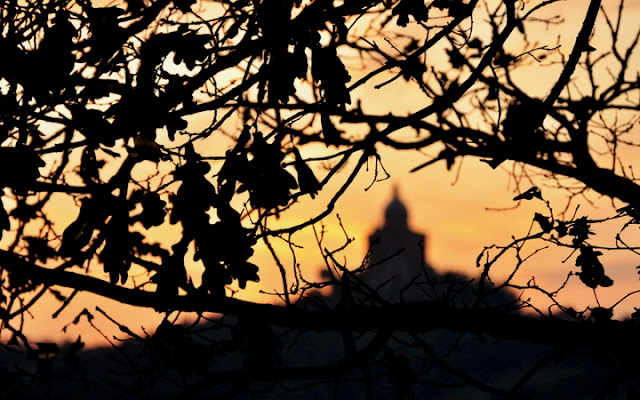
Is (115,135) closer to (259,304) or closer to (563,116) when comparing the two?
(259,304)

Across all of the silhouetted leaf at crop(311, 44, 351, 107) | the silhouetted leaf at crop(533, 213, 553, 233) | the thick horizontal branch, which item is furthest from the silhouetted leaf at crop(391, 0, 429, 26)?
the silhouetted leaf at crop(533, 213, 553, 233)

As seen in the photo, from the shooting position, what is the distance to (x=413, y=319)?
3.88 meters

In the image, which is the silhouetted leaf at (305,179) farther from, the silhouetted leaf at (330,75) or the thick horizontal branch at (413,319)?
the thick horizontal branch at (413,319)

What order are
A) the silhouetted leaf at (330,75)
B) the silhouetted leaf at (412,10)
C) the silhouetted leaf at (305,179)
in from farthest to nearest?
the silhouetted leaf at (412,10), the silhouetted leaf at (305,179), the silhouetted leaf at (330,75)

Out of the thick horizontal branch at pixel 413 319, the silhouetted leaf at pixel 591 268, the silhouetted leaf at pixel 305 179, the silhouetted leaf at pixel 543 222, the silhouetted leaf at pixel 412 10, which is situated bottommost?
the thick horizontal branch at pixel 413 319

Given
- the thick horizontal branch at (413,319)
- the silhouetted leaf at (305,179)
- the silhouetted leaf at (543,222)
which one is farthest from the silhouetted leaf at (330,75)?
the silhouetted leaf at (543,222)

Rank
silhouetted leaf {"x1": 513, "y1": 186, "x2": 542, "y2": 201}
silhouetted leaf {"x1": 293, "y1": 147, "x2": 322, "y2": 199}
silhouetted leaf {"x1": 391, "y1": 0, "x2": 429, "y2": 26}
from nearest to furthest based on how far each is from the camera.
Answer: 1. silhouetted leaf {"x1": 293, "y1": 147, "x2": 322, "y2": 199}
2. silhouetted leaf {"x1": 391, "y1": 0, "x2": 429, "y2": 26}
3. silhouetted leaf {"x1": 513, "y1": 186, "x2": 542, "y2": 201}

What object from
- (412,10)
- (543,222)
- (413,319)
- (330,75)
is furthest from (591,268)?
(330,75)

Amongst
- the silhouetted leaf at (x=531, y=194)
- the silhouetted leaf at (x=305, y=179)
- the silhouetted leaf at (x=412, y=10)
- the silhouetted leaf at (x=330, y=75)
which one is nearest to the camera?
the silhouetted leaf at (x=330, y=75)

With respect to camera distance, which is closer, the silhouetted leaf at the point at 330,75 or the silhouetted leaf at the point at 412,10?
the silhouetted leaf at the point at 330,75

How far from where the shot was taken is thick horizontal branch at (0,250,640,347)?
3801 millimetres

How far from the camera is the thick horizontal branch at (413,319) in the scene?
380 centimetres

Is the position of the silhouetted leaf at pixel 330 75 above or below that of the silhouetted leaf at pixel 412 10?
below

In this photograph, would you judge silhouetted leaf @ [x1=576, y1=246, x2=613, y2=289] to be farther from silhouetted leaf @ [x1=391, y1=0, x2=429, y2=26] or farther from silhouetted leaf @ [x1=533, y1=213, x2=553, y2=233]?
silhouetted leaf @ [x1=391, y1=0, x2=429, y2=26]
